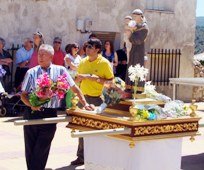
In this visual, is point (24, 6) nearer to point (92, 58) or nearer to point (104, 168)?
point (92, 58)

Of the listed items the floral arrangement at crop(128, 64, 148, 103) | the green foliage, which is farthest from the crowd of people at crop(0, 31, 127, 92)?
the green foliage

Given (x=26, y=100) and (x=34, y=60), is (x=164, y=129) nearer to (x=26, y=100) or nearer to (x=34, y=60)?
(x=26, y=100)

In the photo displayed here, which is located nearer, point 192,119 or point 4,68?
point 192,119

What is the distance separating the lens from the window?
17875mm

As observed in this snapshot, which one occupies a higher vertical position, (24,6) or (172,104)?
(24,6)

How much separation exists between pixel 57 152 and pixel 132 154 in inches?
119

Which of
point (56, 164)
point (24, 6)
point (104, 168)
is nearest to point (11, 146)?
point (56, 164)

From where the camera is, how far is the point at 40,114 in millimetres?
6660

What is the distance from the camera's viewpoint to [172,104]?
679 centimetres

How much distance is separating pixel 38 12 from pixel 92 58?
7.16m

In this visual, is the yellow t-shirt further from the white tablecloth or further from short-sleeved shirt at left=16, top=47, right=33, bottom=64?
short-sleeved shirt at left=16, top=47, right=33, bottom=64

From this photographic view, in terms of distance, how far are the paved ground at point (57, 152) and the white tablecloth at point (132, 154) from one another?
134 centimetres

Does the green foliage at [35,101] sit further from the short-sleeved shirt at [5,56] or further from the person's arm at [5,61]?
the short-sleeved shirt at [5,56]

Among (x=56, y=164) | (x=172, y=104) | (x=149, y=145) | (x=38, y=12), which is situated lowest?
(x=56, y=164)
